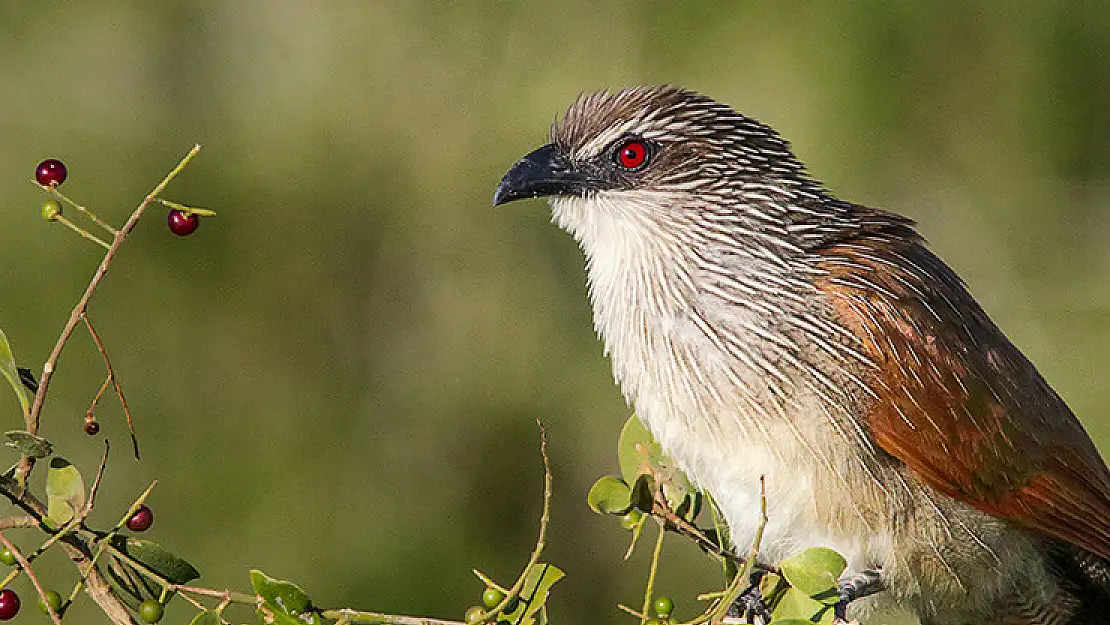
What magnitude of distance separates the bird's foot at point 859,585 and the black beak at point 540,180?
33.9 inches

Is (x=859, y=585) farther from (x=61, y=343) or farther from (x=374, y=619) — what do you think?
(x=61, y=343)

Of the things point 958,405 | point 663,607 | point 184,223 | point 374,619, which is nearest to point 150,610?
point 374,619

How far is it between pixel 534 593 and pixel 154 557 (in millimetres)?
475

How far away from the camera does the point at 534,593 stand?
5.53 ft

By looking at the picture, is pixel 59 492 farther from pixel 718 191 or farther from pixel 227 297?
pixel 227 297

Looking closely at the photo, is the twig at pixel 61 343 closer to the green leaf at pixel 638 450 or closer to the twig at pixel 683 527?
the twig at pixel 683 527

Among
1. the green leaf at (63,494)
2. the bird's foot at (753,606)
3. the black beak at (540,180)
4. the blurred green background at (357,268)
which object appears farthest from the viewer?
the blurred green background at (357,268)

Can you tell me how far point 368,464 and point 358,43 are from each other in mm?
1552

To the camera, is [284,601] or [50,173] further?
[50,173]

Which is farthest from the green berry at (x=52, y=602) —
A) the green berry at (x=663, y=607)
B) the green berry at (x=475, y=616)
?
the green berry at (x=663, y=607)

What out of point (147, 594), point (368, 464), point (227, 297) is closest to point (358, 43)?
point (227, 297)

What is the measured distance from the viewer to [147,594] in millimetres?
1551

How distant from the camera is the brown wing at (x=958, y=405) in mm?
2365

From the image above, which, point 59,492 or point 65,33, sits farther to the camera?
point 65,33
